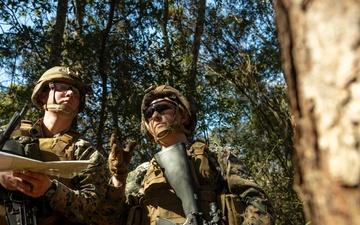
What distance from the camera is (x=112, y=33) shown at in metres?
8.95

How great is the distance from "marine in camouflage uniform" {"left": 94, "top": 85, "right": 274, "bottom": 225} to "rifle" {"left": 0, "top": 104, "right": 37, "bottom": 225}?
0.60 meters

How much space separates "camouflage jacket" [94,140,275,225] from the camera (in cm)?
367

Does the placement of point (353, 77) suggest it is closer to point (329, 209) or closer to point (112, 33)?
point (329, 209)

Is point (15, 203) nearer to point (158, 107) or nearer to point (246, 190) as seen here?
point (158, 107)

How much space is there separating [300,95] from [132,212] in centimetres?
315

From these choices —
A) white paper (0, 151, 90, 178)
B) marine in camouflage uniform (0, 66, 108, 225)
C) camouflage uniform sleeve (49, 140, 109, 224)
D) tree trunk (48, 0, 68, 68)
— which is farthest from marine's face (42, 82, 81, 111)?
tree trunk (48, 0, 68, 68)

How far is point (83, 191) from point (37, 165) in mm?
666

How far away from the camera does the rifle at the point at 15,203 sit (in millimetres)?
3422

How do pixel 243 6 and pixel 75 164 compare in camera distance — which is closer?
pixel 75 164

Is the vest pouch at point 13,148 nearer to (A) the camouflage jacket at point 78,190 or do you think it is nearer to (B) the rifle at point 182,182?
(A) the camouflage jacket at point 78,190

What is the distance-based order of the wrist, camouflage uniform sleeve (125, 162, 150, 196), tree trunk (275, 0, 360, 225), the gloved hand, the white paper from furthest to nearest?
1. camouflage uniform sleeve (125, 162, 150, 196)
2. the gloved hand
3. the wrist
4. the white paper
5. tree trunk (275, 0, 360, 225)

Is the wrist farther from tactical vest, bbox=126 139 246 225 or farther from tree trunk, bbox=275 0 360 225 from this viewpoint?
tree trunk, bbox=275 0 360 225

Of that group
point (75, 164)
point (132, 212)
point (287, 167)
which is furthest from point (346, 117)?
point (287, 167)

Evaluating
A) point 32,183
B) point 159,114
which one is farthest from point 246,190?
point 32,183
